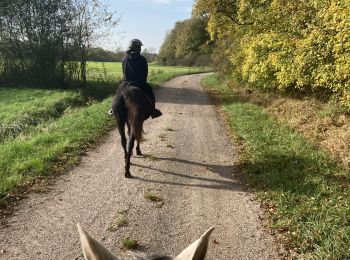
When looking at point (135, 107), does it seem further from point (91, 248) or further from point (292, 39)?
point (292, 39)

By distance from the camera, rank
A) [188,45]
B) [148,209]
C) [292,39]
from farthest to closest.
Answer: [188,45], [292,39], [148,209]

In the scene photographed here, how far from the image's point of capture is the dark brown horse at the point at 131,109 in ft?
25.4

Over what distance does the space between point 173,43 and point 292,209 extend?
62514mm

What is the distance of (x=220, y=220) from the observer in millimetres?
6152

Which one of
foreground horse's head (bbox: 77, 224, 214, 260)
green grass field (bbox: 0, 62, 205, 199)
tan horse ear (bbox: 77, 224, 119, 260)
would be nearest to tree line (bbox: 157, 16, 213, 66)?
green grass field (bbox: 0, 62, 205, 199)

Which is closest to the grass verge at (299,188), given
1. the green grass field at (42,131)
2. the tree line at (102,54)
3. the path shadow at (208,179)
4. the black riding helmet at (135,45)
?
the path shadow at (208,179)

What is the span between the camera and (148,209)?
253 inches

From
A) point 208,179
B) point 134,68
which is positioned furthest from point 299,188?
point 134,68

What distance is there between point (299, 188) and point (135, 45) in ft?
14.0

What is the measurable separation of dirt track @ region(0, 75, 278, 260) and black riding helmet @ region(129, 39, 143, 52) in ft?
8.40

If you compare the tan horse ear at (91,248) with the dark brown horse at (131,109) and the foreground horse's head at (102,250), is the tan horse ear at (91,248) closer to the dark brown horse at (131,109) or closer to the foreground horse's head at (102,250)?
the foreground horse's head at (102,250)

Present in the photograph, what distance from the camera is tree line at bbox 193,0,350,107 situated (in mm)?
9188

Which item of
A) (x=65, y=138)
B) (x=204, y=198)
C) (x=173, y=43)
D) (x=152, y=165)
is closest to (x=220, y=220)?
(x=204, y=198)

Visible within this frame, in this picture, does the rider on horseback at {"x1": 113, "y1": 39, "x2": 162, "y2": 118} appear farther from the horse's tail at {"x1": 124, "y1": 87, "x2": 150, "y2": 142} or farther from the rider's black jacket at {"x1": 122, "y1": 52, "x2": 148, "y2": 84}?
the horse's tail at {"x1": 124, "y1": 87, "x2": 150, "y2": 142}
